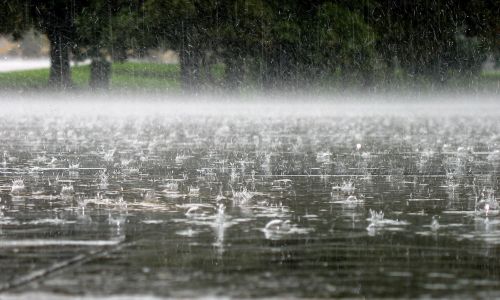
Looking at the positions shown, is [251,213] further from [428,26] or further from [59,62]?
[428,26]

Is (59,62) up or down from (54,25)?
down

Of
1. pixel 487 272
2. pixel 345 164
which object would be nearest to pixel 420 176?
pixel 345 164

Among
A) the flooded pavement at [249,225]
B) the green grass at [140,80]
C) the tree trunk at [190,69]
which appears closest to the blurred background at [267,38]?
the tree trunk at [190,69]

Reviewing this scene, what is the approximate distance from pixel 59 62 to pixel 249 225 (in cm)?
4618

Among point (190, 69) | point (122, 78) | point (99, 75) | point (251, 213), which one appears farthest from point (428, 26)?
point (251, 213)

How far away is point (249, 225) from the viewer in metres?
7.88

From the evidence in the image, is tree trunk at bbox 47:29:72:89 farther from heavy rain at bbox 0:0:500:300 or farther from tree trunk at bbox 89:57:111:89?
heavy rain at bbox 0:0:500:300

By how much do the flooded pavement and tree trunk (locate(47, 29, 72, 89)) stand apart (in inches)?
1454

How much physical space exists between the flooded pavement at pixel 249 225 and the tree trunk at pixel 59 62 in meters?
36.9

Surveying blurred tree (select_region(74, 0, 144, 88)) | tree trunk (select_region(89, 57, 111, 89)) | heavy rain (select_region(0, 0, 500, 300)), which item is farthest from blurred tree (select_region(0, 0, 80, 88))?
heavy rain (select_region(0, 0, 500, 300))

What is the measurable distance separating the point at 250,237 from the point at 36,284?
6.66 feet

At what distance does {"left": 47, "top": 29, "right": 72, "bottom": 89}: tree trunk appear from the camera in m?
52.8

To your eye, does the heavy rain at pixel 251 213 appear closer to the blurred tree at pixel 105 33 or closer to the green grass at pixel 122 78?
the blurred tree at pixel 105 33

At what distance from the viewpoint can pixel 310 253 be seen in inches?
255
